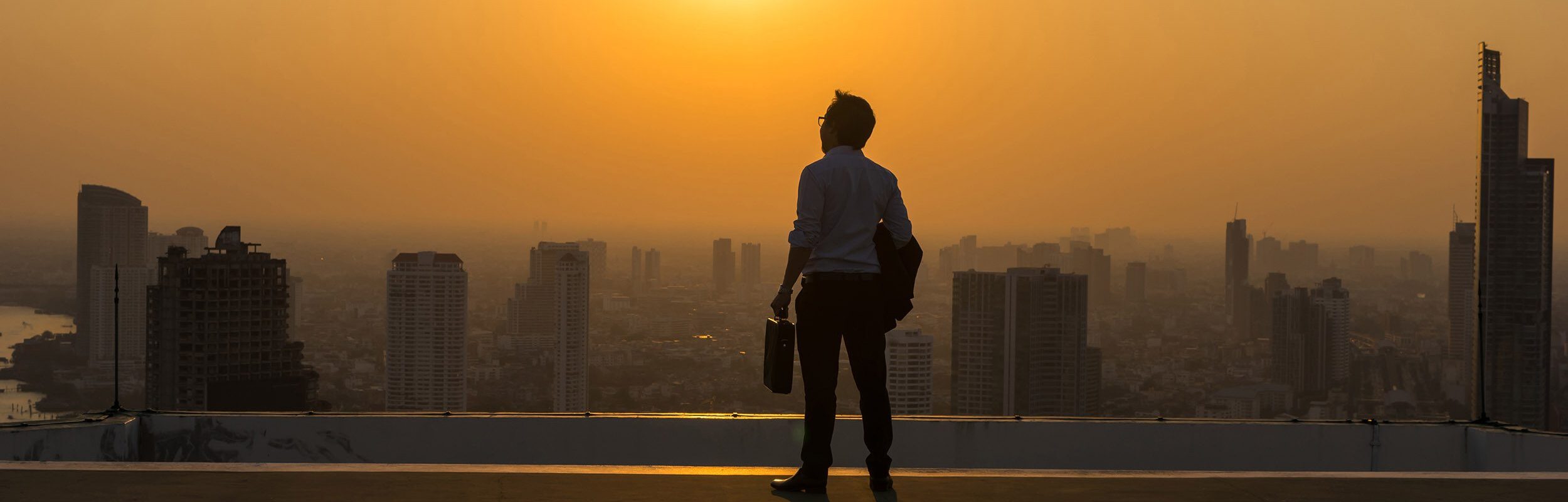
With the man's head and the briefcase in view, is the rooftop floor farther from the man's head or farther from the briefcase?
the man's head

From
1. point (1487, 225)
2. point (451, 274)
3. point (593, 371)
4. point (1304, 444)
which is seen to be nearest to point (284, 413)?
point (1304, 444)

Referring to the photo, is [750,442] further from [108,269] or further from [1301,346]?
[1301,346]

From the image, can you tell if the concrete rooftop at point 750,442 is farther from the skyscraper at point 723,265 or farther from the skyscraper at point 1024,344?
the skyscraper at point 723,265

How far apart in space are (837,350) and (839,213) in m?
0.49

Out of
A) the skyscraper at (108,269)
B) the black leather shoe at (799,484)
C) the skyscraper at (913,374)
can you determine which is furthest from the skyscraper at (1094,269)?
the black leather shoe at (799,484)

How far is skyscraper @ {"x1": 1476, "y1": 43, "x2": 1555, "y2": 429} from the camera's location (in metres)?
72.4

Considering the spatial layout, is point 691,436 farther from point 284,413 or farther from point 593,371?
point 593,371

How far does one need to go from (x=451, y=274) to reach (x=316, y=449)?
57.8 m

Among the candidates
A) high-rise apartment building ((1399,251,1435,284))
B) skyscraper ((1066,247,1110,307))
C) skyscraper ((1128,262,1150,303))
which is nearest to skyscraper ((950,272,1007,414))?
skyscraper ((1066,247,1110,307))

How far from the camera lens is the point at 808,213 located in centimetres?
459

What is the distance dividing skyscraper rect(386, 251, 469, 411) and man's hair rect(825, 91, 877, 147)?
171 feet

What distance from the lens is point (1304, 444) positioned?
25.3 ft

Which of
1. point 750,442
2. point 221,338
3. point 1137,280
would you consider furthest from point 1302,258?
point 750,442

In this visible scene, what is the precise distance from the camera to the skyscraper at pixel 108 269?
5828cm
